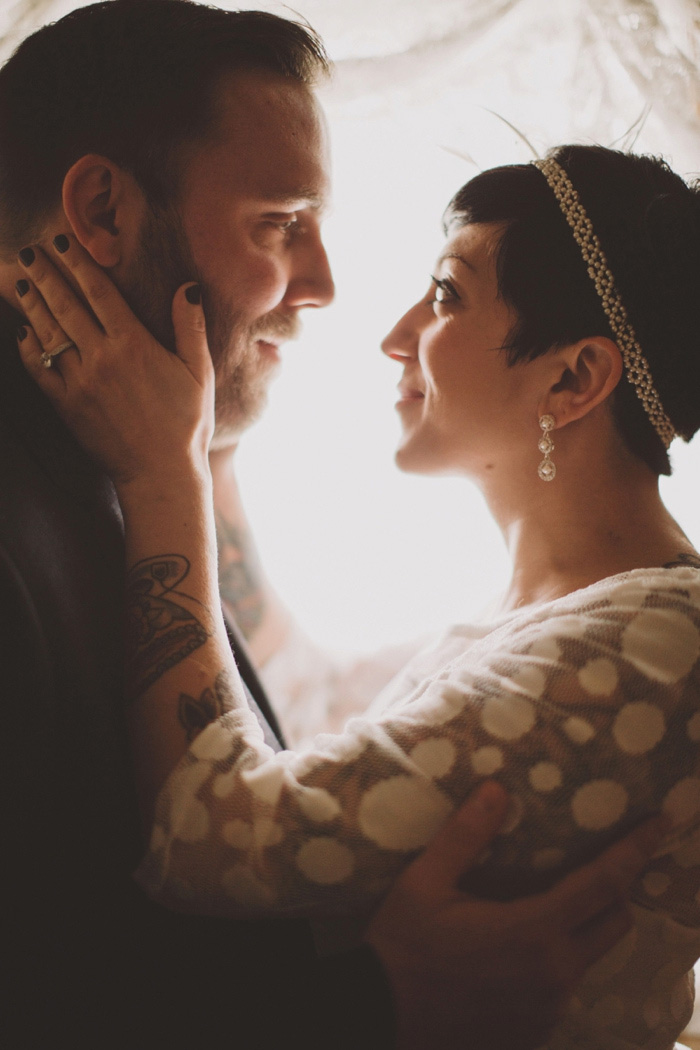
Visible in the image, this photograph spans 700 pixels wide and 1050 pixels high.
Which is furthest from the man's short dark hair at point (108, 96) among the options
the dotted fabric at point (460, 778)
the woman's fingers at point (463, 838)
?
the woman's fingers at point (463, 838)

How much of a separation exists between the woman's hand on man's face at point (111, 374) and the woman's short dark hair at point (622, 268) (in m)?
0.48

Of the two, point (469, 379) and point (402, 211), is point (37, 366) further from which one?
point (402, 211)

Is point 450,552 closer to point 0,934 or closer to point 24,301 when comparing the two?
point 24,301

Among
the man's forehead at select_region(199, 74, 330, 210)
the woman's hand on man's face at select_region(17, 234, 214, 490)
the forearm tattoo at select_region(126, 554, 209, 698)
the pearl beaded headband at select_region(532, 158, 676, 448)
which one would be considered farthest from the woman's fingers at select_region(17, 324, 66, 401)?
the pearl beaded headband at select_region(532, 158, 676, 448)

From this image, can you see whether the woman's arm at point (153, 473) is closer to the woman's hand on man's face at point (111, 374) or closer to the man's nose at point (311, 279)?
the woman's hand on man's face at point (111, 374)

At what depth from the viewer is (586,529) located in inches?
41.6

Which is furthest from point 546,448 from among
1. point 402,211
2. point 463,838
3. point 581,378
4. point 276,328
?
point 402,211

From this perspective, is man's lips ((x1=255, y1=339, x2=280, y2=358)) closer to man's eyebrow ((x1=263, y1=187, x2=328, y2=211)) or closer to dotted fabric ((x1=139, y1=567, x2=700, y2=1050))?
man's eyebrow ((x1=263, y1=187, x2=328, y2=211))

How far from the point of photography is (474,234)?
1.16 m

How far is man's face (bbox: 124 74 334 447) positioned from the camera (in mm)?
1110

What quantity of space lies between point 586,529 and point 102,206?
0.83 m

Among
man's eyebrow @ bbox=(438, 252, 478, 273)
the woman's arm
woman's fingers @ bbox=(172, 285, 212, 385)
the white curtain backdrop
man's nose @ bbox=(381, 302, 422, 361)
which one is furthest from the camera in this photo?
the white curtain backdrop

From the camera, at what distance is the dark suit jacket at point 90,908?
75cm

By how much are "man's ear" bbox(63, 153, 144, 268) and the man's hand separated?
34.4 inches
